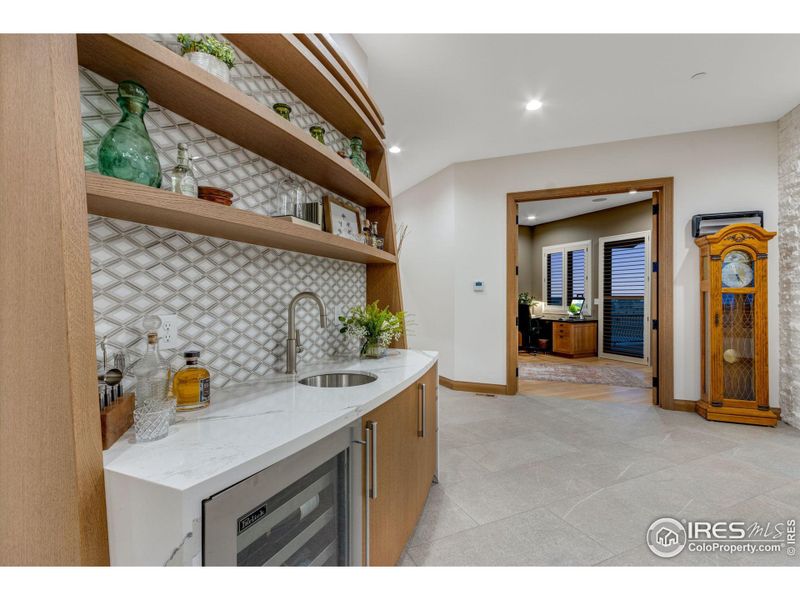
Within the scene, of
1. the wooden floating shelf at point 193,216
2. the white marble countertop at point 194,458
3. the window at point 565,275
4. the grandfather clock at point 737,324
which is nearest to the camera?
the white marble countertop at point 194,458

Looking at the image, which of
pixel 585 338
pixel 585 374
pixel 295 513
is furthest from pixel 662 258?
pixel 295 513

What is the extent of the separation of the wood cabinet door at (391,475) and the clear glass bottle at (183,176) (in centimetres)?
90

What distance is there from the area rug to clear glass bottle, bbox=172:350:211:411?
4.67 metres

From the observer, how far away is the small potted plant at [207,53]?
1088 mm

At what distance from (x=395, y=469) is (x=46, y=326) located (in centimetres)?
113

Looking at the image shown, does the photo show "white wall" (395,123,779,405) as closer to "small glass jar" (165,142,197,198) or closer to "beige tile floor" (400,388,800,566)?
"beige tile floor" (400,388,800,566)

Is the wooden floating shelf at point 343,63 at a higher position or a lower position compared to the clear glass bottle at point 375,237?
higher

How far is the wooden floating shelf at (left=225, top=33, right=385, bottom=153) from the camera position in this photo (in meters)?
1.29

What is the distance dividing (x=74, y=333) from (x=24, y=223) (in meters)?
0.26

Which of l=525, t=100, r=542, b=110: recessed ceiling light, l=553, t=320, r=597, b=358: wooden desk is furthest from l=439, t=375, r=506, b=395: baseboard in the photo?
l=553, t=320, r=597, b=358: wooden desk

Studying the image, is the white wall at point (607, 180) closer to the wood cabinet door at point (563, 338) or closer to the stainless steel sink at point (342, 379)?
the stainless steel sink at point (342, 379)

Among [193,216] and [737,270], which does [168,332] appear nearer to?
[193,216]

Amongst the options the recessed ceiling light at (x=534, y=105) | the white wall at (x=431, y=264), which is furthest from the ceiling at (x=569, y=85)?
the white wall at (x=431, y=264)

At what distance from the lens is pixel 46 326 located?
67 centimetres
